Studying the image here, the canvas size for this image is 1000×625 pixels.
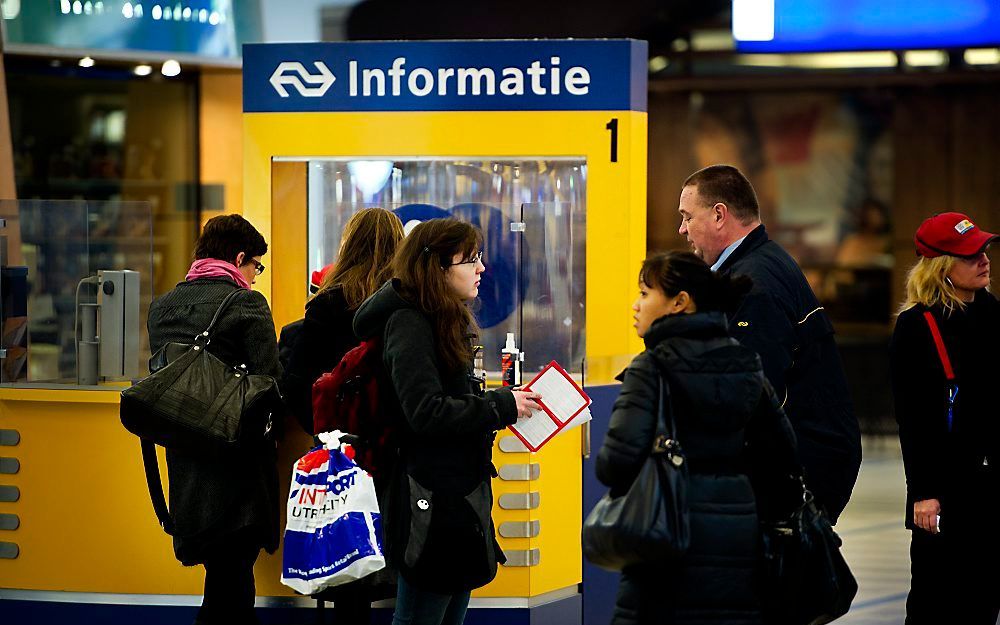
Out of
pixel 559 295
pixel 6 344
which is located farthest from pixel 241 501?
pixel 559 295

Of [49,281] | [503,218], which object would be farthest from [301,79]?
[49,281]

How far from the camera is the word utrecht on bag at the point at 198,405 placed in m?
4.23

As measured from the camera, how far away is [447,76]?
20.2 ft

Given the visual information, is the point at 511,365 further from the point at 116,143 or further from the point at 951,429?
the point at 116,143

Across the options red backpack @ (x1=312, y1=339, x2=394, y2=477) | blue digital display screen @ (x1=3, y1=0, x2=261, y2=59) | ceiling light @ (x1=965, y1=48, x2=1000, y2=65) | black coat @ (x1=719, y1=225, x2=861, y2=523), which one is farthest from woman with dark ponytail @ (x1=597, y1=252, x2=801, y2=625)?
ceiling light @ (x1=965, y1=48, x2=1000, y2=65)

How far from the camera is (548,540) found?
505cm

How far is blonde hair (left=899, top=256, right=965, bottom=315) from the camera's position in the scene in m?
4.04

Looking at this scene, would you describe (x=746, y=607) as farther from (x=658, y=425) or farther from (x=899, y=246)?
(x=899, y=246)

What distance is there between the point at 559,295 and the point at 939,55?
6.24m

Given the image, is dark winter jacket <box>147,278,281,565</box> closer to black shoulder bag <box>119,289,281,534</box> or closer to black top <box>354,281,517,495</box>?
black shoulder bag <box>119,289,281,534</box>

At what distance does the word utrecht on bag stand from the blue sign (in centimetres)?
217

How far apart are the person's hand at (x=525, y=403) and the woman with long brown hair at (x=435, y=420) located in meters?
0.15

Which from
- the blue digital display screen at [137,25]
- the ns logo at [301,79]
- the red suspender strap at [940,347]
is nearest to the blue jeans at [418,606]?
the red suspender strap at [940,347]

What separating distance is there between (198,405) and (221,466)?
0.22 meters
